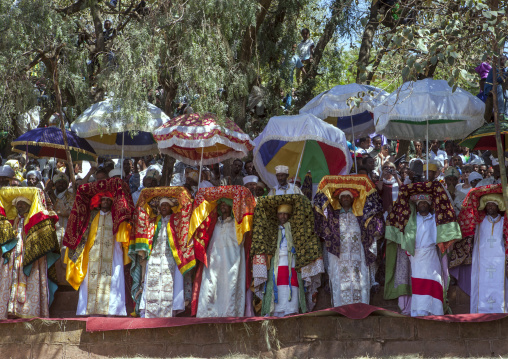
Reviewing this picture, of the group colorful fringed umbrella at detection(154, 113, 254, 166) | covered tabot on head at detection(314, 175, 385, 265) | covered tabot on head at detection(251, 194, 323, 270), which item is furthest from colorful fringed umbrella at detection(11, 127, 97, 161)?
covered tabot on head at detection(314, 175, 385, 265)

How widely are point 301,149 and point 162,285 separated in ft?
10.8

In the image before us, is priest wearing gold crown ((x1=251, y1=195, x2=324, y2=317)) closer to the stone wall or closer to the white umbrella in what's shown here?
the stone wall

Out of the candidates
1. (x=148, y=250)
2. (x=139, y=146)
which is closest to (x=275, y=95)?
(x=139, y=146)

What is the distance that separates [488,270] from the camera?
9578 millimetres

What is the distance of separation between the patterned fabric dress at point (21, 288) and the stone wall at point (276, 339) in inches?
32.8

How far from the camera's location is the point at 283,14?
15133 mm

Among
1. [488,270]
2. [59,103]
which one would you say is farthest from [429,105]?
[59,103]

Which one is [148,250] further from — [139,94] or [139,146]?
[139,146]

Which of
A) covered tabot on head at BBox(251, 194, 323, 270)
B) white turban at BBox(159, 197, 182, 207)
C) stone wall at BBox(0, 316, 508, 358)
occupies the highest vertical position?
white turban at BBox(159, 197, 182, 207)

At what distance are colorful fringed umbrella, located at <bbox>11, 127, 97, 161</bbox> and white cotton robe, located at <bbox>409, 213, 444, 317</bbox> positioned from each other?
19.0 ft

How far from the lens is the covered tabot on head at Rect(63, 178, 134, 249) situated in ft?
34.6

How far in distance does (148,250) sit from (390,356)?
11.7ft

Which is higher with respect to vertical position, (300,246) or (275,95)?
(275,95)

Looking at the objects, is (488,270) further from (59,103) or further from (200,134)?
(59,103)
